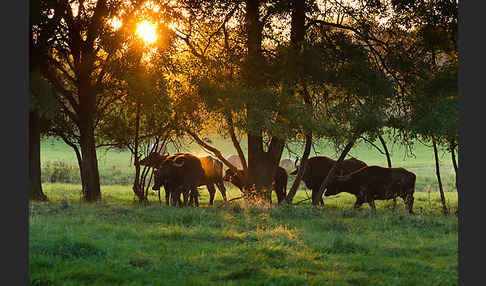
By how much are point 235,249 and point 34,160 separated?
1099cm

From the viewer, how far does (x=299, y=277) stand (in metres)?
8.32

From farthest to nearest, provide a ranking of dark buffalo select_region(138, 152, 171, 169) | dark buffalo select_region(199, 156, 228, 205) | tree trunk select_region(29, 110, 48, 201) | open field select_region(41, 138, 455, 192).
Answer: open field select_region(41, 138, 455, 192)
dark buffalo select_region(199, 156, 228, 205)
dark buffalo select_region(138, 152, 171, 169)
tree trunk select_region(29, 110, 48, 201)

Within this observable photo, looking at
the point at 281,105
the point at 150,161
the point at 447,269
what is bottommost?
the point at 447,269

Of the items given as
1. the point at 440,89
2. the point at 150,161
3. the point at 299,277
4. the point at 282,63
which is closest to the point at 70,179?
the point at 150,161

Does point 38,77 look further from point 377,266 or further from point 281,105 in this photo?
A: point 377,266

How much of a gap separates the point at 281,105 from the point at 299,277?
838cm

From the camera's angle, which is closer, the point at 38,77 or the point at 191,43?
the point at 38,77

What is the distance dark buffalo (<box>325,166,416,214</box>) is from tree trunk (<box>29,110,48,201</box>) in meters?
9.29

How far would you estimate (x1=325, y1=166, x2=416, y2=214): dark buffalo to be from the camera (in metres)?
19.2

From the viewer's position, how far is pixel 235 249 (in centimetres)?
1000

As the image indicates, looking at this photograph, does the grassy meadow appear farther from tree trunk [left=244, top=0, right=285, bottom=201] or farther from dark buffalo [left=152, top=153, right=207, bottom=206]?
tree trunk [left=244, top=0, right=285, bottom=201]

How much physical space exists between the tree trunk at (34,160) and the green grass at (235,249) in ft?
15.1

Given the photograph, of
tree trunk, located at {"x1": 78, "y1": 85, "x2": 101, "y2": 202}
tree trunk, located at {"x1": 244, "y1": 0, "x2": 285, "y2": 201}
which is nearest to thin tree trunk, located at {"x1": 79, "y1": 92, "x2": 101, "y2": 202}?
tree trunk, located at {"x1": 78, "y1": 85, "x2": 101, "y2": 202}

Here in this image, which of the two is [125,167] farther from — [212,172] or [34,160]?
[34,160]
